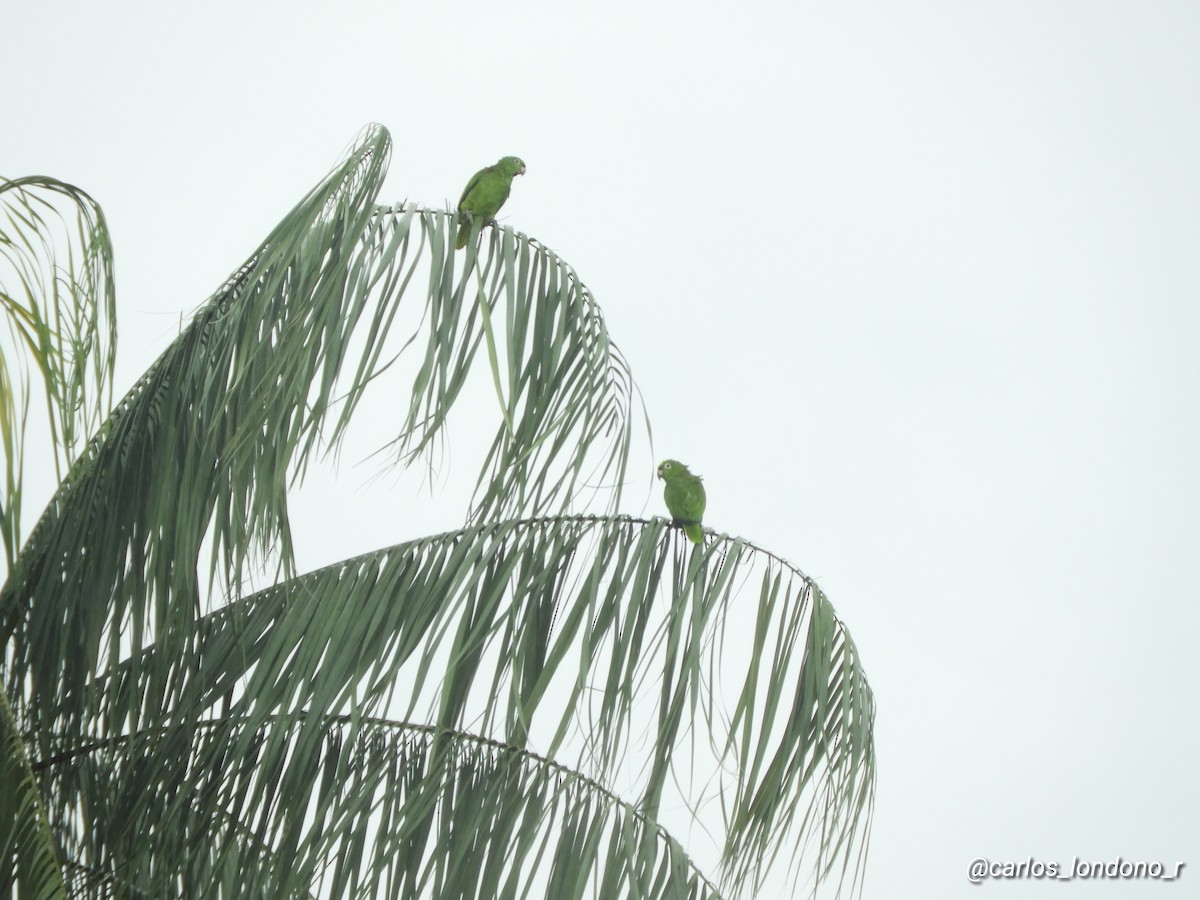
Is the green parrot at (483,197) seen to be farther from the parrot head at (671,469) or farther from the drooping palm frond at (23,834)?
the drooping palm frond at (23,834)

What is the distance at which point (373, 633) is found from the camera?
2.01m

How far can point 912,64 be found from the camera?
14664mm

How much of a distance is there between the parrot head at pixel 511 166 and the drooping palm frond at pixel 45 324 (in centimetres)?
76

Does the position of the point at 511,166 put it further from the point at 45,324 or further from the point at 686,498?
the point at 45,324

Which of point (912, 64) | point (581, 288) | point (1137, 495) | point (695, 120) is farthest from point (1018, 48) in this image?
point (581, 288)

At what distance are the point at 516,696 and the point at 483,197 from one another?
1.06 metres

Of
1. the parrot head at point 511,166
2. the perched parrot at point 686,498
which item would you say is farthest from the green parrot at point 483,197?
the perched parrot at point 686,498

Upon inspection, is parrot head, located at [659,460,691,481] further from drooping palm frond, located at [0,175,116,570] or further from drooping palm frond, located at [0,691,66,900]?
drooping palm frond, located at [0,691,66,900]

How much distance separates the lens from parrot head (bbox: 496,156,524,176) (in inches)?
99.5

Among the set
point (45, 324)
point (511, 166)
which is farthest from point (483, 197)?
point (45, 324)

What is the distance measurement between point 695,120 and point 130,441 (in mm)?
11903

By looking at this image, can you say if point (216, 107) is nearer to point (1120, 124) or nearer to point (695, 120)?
point (695, 120)

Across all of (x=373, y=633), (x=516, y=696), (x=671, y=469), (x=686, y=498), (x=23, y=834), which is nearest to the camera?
(x=516, y=696)

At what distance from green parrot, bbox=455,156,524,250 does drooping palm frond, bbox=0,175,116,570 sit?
2.02ft
